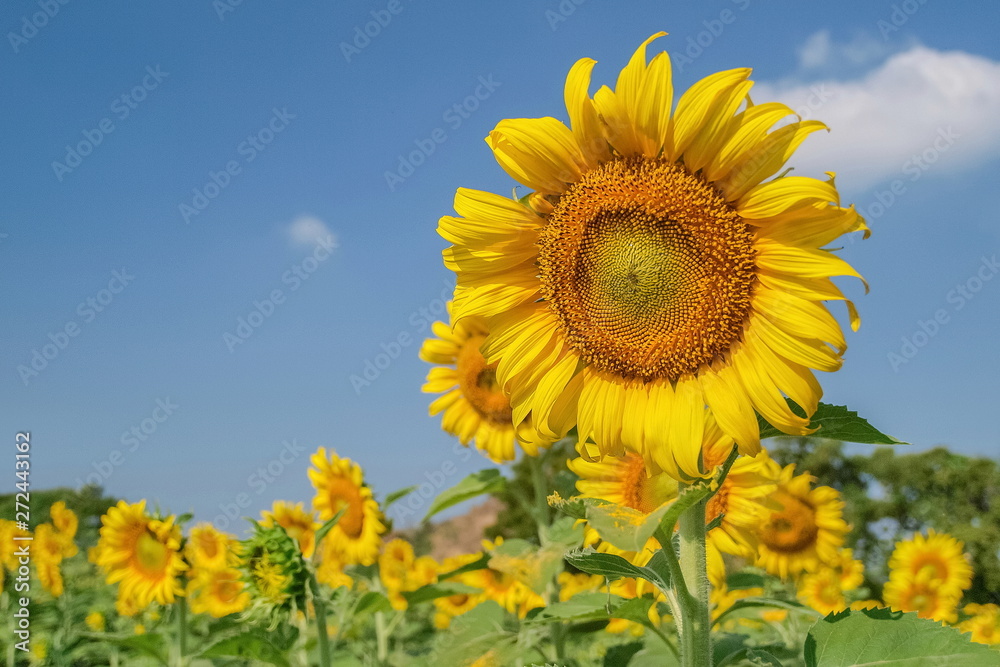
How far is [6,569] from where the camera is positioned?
31.0 feet

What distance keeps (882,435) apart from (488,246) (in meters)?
1.18

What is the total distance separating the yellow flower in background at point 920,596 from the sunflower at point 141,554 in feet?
18.9

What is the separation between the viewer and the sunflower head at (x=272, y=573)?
392 centimetres

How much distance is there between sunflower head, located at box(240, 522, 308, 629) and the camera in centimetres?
392

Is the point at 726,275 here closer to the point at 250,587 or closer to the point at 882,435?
the point at 882,435

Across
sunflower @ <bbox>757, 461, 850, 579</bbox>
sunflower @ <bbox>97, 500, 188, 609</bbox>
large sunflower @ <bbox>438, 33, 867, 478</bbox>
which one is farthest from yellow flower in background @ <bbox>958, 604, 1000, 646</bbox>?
sunflower @ <bbox>97, 500, 188, 609</bbox>

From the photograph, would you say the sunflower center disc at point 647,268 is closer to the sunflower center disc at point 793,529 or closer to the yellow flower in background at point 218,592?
the sunflower center disc at point 793,529

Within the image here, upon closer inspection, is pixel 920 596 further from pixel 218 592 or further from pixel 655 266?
pixel 655 266

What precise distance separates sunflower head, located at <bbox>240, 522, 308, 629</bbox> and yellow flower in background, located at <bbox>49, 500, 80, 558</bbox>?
19.2 feet

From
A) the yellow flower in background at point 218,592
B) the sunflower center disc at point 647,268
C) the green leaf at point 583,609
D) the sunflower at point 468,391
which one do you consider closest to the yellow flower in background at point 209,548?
the yellow flower in background at point 218,592

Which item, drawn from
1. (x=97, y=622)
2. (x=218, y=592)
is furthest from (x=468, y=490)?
(x=97, y=622)

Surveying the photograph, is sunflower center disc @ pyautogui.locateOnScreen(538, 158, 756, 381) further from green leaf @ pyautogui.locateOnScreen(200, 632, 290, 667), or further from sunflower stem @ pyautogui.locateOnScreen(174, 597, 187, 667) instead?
sunflower stem @ pyautogui.locateOnScreen(174, 597, 187, 667)

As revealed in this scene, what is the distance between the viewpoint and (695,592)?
223 cm

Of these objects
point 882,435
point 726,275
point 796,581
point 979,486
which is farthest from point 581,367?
point 979,486
